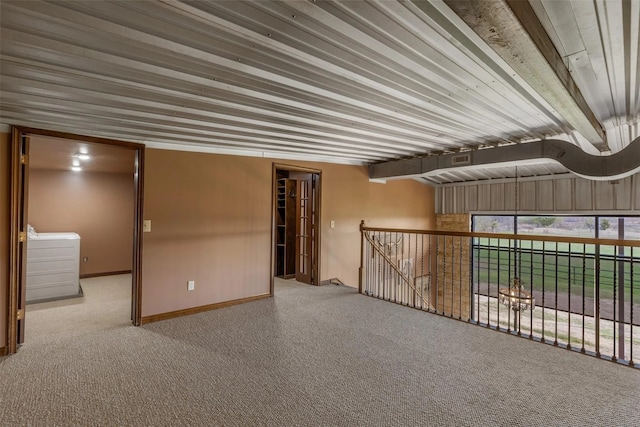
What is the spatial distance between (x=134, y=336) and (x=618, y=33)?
14.8 feet

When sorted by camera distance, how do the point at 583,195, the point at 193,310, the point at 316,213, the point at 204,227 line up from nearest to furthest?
1. the point at 193,310
2. the point at 204,227
3. the point at 316,213
4. the point at 583,195

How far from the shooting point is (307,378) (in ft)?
7.99

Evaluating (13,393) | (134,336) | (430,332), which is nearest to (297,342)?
(430,332)

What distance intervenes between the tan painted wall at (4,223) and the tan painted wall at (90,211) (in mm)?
3704

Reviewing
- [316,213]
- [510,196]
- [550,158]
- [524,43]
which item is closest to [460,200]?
[510,196]

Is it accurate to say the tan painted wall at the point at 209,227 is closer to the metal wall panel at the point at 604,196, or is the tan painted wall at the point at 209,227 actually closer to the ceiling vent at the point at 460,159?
the ceiling vent at the point at 460,159

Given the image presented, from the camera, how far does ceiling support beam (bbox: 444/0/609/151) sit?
4.13 feet

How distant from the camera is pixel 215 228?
13.8 feet

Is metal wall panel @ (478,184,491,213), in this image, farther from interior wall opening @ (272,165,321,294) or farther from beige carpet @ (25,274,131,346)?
beige carpet @ (25,274,131,346)

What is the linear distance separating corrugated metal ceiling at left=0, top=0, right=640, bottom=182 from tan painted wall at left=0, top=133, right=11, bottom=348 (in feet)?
0.92

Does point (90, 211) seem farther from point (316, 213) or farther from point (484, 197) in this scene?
point (484, 197)

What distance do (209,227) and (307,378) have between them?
2.45 metres

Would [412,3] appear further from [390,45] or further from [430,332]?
[430,332]

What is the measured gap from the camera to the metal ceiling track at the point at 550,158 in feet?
11.4
